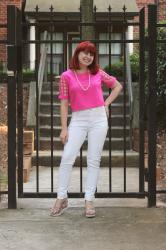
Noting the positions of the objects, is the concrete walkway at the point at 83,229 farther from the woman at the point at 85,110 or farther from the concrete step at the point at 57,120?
the concrete step at the point at 57,120

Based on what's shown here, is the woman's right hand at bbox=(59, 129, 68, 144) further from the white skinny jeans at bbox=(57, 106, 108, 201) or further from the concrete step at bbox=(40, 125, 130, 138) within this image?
the concrete step at bbox=(40, 125, 130, 138)

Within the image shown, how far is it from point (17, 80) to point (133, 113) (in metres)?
5.09

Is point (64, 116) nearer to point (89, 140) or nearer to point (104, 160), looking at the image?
point (89, 140)

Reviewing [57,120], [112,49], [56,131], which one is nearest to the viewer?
[56,131]

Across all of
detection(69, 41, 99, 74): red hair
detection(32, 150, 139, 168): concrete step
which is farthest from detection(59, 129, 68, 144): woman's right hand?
detection(32, 150, 139, 168): concrete step

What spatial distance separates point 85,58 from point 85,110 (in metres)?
0.50

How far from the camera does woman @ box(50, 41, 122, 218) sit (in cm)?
562

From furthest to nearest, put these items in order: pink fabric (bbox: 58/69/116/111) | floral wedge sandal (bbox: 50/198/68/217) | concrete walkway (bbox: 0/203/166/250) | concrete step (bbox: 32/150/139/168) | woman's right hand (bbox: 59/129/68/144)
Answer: concrete step (bbox: 32/150/139/168)
floral wedge sandal (bbox: 50/198/68/217)
woman's right hand (bbox: 59/129/68/144)
pink fabric (bbox: 58/69/116/111)
concrete walkway (bbox: 0/203/166/250)

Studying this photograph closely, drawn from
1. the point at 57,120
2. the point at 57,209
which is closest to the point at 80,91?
the point at 57,209

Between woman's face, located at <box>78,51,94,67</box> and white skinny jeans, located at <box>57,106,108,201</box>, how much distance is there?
45cm

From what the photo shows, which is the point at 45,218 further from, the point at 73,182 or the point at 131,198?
the point at 73,182

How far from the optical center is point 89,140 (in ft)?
18.9

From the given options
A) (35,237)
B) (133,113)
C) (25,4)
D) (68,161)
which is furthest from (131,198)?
(25,4)

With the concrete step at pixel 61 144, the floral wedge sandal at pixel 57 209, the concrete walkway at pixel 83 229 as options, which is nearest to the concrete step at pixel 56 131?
the concrete step at pixel 61 144
